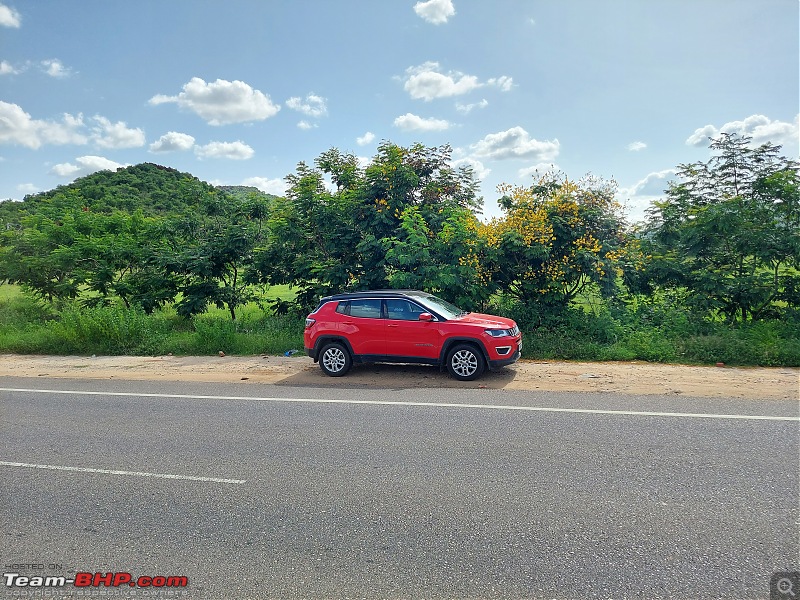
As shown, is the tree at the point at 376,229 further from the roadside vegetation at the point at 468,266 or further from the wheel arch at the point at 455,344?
the wheel arch at the point at 455,344

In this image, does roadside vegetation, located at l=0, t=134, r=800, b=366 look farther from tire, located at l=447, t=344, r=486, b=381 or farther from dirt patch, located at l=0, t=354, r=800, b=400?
tire, located at l=447, t=344, r=486, b=381

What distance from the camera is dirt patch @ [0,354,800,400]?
27.3 ft

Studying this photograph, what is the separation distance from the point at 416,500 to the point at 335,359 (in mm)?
5844

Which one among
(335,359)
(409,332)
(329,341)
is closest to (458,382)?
(409,332)

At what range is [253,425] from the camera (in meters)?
6.80

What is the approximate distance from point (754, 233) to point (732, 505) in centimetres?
1002

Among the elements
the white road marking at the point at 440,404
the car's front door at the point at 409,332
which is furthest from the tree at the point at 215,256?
the car's front door at the point at 409,332

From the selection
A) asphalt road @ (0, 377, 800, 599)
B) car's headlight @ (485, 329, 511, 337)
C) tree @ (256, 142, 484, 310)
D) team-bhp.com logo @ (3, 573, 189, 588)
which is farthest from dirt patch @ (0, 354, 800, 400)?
team-bhp.com logo @ (3, 573, 189, 588)

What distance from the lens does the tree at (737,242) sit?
11.7 metres

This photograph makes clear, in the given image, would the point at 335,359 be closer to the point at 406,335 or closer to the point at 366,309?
the point at 366,309

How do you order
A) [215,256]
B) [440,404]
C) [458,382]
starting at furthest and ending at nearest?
[215,256] → [458,382] → [440,404]

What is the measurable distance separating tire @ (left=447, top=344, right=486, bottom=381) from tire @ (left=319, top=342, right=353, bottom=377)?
7.12 ft

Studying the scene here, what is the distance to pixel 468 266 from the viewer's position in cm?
1270

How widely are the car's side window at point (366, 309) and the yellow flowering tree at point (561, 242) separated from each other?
13.4ft
